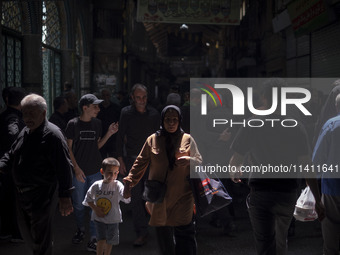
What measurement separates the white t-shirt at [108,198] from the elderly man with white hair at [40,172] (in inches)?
27.9

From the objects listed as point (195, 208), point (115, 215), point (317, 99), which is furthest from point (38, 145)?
point (317, 99)

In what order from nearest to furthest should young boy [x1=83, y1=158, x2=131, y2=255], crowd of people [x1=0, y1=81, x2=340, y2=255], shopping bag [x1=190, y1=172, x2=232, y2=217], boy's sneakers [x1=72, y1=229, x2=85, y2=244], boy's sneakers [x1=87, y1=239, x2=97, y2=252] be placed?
crowd of people [x1=0, y1=81, x2=340, y2=255], shopping bag [x1=190, y1=172, x2=232, y2=217], young boy [x1=83, y1=158, x2=131, y2=255], boy's sneakers [x1=87, y1=239, x2=97, y2=252], boy's sneakers [x1=72, y1=229, x2=85, y2=244]

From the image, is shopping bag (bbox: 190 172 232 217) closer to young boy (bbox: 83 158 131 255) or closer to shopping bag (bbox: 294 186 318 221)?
Answer: shopping bag (bbox: 294 186 318 221)

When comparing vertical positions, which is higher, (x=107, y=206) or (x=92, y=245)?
(x=107, y=206)

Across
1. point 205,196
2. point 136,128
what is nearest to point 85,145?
point 136,128

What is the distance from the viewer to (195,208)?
4.84m

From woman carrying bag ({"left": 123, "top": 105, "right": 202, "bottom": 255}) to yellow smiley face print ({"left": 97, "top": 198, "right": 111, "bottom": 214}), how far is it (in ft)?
2.01

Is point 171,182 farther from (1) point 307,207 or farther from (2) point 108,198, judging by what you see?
(1) point 307,207

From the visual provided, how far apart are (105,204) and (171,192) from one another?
35.1 inches

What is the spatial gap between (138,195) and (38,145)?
2.21 metres

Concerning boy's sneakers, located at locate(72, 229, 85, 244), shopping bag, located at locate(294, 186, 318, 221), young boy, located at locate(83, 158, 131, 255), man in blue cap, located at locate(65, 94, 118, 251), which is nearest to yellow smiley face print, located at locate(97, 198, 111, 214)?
young boy, located at locate(83, 158, 131, 255)

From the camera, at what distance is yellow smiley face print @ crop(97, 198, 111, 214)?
16.9 feet

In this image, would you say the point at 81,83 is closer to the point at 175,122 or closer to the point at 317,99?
the point at 317,99

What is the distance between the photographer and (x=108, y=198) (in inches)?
203
